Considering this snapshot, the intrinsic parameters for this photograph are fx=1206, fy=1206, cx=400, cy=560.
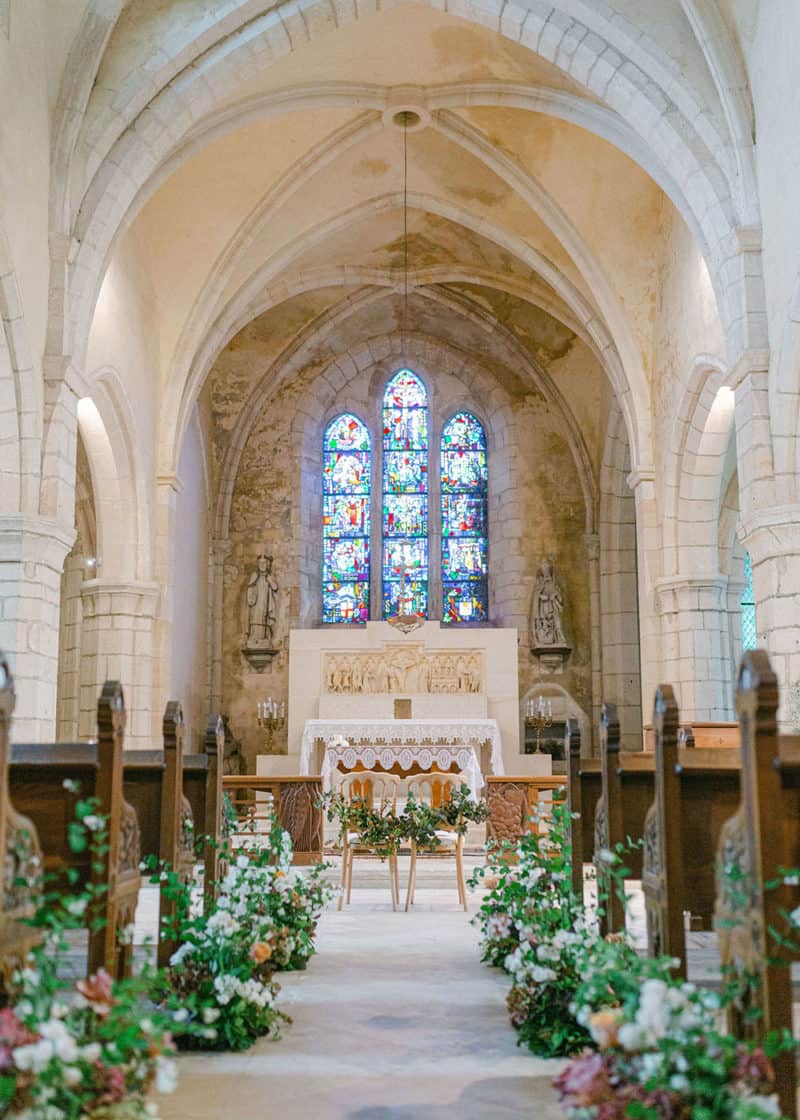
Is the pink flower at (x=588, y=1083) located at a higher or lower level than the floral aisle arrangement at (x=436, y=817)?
lower

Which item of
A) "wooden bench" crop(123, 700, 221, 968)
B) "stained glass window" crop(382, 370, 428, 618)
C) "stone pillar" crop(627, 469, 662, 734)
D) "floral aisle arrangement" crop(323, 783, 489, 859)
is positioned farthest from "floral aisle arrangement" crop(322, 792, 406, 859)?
"stained glass window" crop(382, 370, 428, 618)

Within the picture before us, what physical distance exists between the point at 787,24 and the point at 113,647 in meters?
8.42

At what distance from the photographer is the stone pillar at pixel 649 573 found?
41.4 feet

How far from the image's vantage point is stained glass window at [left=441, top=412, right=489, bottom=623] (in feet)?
56.4

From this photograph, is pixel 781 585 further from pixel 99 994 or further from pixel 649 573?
pixel 99 994

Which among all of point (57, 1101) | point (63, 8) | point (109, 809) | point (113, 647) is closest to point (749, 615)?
point (113, 647)

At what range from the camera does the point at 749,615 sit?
1592 cm

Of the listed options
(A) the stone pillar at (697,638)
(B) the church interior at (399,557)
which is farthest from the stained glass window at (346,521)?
(A) the stone pillar at (697,638)

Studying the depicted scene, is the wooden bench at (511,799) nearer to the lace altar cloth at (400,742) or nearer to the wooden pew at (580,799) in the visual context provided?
the lace altar cloth at (400,742)

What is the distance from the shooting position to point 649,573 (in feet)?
41.4

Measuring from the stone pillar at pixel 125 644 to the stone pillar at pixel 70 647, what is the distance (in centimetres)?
164

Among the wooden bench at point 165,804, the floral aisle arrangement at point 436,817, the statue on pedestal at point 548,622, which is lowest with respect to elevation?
the floral aisle arrangement at point 436,817

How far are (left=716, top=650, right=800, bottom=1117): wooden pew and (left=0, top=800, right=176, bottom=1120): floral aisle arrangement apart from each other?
1.38m

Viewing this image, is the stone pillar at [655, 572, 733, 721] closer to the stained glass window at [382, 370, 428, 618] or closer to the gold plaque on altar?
the gold plaque on altar
